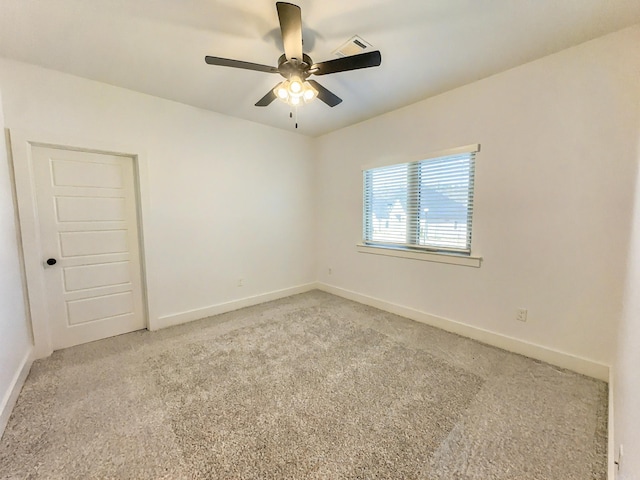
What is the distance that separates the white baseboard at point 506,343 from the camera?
209cm

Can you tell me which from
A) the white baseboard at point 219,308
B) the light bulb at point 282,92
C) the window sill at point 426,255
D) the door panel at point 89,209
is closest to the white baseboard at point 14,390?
the white baseboard at point 219,308

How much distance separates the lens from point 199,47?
206 cm

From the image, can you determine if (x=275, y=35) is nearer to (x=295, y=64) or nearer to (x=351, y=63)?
(x=295, y=64)

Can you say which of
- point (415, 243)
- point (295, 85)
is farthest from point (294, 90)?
point (415, 243)

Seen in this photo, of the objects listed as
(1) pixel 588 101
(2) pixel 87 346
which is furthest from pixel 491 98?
→ (2) pixel 87 346

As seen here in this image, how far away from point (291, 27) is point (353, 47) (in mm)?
703

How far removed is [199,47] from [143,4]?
448 mm

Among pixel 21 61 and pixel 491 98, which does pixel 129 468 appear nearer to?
pixel 21 61

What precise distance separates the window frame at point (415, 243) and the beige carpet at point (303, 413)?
896 mm

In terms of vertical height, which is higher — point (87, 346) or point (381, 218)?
point (381, 218)

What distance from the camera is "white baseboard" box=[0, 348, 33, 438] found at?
1.61 metres

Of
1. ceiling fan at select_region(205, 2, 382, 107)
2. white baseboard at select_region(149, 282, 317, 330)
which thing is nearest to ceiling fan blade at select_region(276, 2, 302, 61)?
ceiling fan at select_region(205, 2, 382, 107)

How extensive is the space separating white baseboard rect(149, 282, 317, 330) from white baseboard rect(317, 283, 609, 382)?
4.43 feet

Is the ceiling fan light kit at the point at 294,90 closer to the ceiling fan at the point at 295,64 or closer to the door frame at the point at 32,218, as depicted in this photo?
the ceiling fan at the point at 295,64
